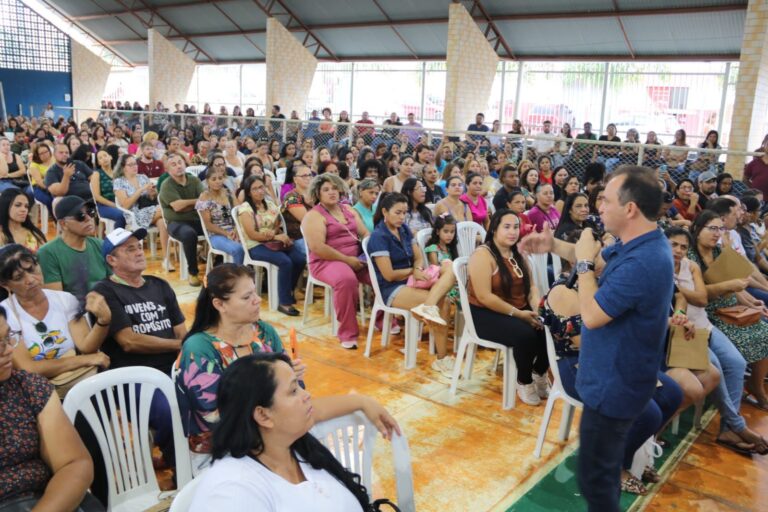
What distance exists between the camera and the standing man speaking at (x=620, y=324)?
186 centimetres

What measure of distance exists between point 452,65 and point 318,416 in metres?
12.0

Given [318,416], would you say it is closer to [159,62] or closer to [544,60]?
[544,60]

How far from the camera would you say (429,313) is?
3.77 m

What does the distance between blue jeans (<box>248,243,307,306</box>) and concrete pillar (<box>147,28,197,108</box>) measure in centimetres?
1653

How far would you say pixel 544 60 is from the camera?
13.8 meters

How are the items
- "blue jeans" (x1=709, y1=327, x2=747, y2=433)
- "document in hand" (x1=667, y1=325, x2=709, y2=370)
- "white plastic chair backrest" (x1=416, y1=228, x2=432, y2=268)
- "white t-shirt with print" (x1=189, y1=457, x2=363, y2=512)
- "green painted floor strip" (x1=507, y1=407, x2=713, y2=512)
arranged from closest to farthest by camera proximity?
1. "white t-shirt with print" (x1=189, y1=457, x2=363, y2=512)
2. "green painted floor strip" (x1=507, y1=407, x2=713, y2=512)
3. "document in hand" (x1=667, y1=325, x2=709, y2=370)
4. "blue jeans" (x1=709, y1=327, x2=747, y2=433)
5. "white plastic chair backrest" (x1=416, y1=228, x2=432, y2=268)

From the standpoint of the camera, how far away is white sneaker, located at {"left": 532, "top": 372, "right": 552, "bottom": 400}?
3604mm

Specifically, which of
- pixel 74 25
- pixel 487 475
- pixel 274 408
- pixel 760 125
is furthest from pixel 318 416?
pixel 74 25

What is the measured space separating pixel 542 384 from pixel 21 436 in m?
2.71

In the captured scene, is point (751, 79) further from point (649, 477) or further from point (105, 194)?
point (105, 194)

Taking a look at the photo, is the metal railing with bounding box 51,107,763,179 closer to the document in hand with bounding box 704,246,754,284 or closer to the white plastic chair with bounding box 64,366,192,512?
the document in hand with bounding box 704,246,754,284

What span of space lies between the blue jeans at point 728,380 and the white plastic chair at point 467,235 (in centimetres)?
191

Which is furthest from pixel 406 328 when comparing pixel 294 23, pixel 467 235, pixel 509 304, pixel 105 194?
pixel 294 23

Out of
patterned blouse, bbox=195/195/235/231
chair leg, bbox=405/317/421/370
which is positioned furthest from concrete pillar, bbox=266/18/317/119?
chair leg, bbox=405/317/421/370
